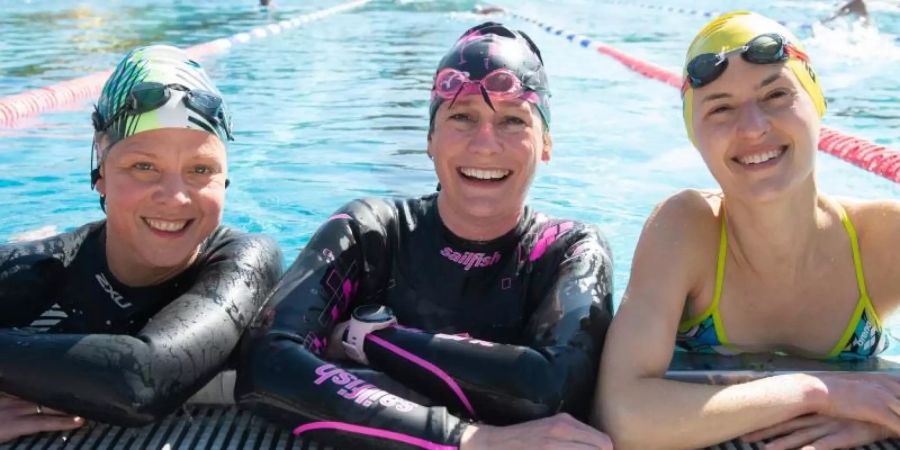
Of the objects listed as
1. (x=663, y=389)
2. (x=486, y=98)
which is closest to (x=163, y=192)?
(x=486, y=98)

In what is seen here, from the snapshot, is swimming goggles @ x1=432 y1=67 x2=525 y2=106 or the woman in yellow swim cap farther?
swimming goggles @ x1=432 y1=67 x2=525 y2=106

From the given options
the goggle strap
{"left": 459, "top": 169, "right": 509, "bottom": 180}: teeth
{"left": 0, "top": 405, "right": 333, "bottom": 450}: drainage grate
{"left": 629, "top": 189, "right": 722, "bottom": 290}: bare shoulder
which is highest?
the goggle strap

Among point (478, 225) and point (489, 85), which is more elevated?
point (489, 85)

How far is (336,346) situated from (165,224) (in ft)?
2.21

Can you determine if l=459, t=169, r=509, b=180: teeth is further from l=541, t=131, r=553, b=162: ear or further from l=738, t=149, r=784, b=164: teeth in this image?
l=738, t=149, r=784, b=164: teeth

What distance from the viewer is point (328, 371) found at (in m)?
2.35

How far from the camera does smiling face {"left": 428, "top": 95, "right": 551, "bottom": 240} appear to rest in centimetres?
280

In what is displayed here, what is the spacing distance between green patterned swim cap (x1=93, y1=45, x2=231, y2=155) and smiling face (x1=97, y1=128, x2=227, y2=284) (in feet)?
0.12

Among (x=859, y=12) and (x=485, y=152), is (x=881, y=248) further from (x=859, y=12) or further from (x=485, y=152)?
(x=859, y=12)

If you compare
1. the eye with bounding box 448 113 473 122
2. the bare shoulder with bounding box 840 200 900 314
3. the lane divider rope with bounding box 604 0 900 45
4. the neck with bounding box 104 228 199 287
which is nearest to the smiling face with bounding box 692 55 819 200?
the bare shoulder with bounding box 840 200 900 314

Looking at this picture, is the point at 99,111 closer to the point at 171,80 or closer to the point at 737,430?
the point at 171,80

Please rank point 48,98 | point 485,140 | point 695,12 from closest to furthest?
point 485,140, point 48,98, point 695,12

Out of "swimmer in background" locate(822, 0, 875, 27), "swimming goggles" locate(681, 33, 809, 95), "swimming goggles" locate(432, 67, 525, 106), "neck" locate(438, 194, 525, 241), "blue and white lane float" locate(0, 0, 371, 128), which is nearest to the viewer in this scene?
"swimming goggles" locate(681, 33, 809, 95)

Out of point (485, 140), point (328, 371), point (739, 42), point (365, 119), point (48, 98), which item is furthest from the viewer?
point (48, 98)
